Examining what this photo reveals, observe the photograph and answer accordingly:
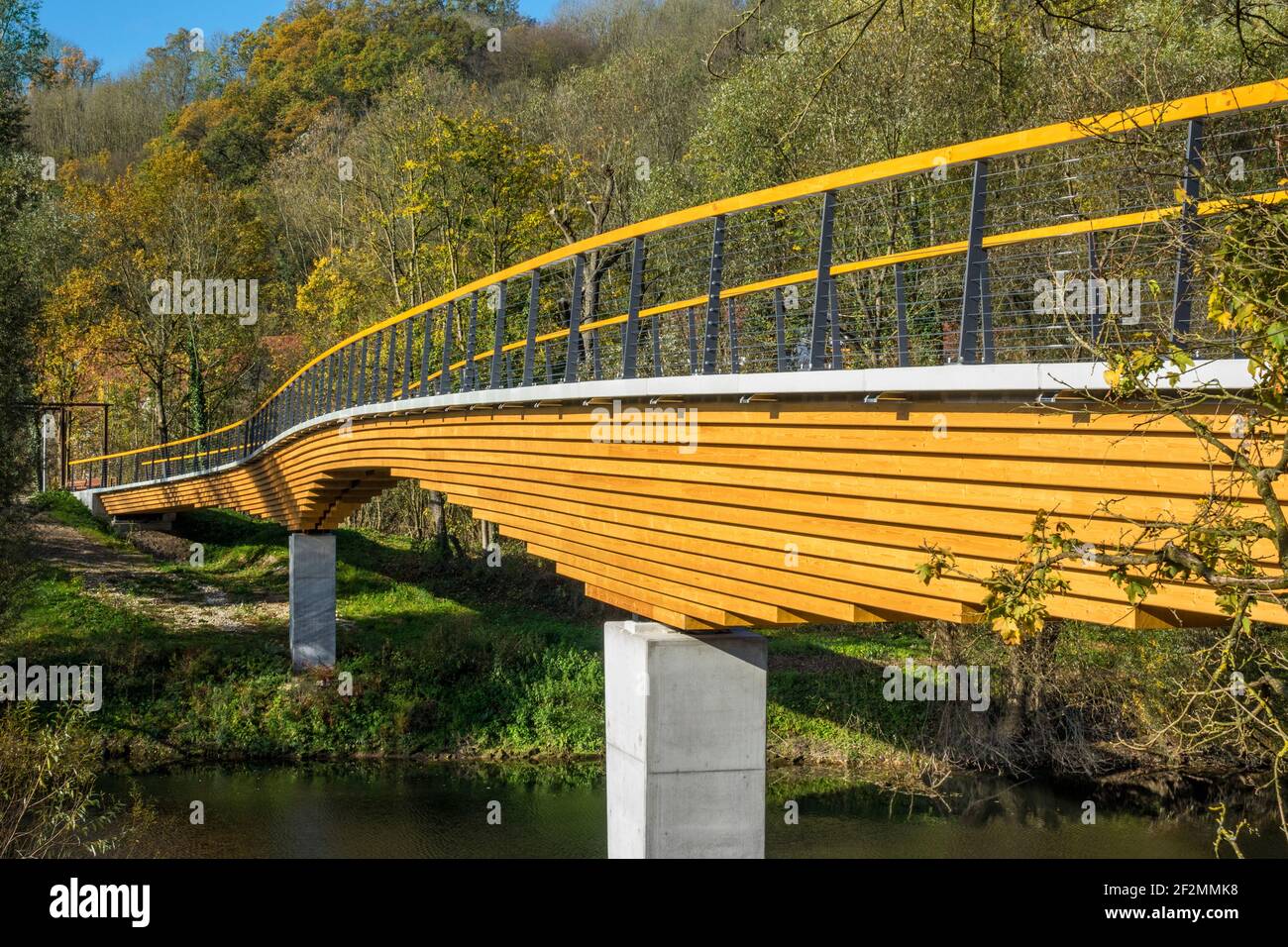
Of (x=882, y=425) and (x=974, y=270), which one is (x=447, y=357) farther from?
(x=974, y=270)

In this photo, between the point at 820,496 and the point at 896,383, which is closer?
the point at 896,383

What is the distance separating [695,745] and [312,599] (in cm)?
1400

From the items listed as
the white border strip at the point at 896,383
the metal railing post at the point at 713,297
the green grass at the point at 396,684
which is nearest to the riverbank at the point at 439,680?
the green grass at the point at 396,684

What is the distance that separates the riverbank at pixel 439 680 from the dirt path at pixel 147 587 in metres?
0.07

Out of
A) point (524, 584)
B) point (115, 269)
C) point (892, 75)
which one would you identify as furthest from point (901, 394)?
point (115, 269)

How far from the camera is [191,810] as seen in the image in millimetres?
17234

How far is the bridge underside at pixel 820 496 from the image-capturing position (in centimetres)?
587

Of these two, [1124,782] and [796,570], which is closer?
[796,570]

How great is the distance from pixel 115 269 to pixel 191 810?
75.6 ft

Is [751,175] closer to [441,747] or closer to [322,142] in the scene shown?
[441,747]

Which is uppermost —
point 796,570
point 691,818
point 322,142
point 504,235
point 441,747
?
point 322,142

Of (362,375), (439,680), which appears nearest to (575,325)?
(362,375)

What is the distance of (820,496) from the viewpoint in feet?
25.8

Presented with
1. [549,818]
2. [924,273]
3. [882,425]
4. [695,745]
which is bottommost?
[549,818]
